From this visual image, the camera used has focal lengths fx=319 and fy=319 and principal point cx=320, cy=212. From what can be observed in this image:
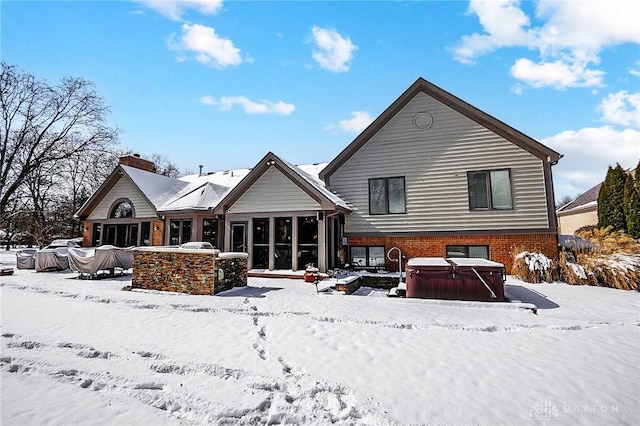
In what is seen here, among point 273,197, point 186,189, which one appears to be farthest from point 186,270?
point 186,189

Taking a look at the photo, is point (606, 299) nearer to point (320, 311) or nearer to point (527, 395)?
point (527, 395)

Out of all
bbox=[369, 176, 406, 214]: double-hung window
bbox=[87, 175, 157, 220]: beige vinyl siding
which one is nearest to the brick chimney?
bbox=[87, 175, 157, 220]: beige vinyl siding

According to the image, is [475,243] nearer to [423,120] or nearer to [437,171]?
[437,171]

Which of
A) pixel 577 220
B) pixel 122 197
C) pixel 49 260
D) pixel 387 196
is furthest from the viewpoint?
pixel 577 220

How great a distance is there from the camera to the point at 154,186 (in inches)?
717

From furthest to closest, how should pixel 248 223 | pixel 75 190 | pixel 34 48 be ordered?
pixel 75 190 → pixel 248 223 → pixel 34 48

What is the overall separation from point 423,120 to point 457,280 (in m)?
7.63

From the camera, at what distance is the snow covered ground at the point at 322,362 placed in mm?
3418

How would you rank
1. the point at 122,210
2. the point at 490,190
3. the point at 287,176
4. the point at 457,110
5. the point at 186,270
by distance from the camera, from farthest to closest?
the point at 122,210
the point at 287,176
the point at 457,110
the point at 490,190
the point at 186,270

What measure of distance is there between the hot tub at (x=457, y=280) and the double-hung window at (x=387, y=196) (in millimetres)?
4909

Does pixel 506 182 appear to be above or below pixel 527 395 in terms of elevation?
above

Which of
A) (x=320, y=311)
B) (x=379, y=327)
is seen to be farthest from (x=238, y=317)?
(x=379, y=327)

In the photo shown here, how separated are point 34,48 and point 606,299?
769 inches

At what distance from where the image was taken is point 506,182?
12383 mm
